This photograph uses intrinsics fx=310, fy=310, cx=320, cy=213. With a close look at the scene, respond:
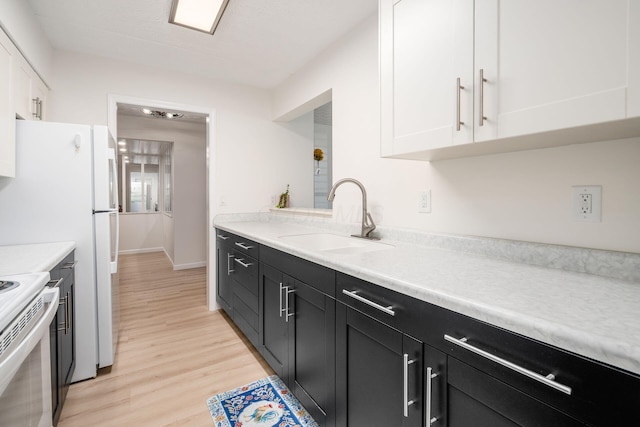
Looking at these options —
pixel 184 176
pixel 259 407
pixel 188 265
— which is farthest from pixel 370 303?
pixel 184 176

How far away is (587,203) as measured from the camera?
1086mm

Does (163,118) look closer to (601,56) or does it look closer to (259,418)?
(259,418)

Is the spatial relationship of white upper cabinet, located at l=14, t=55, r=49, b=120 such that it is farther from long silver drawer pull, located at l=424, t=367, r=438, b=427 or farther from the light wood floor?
long silver drawer pull, located at l=424, t=367, r=438, b=427

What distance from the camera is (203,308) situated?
3.15m

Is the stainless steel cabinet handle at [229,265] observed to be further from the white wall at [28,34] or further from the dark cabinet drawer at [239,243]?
the white wall at [28,34]

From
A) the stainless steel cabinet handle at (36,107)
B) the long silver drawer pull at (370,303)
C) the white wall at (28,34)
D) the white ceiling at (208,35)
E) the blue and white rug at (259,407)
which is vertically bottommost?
the blue and white rug at (259,407)

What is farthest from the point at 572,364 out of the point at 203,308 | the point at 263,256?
the point at 203,308

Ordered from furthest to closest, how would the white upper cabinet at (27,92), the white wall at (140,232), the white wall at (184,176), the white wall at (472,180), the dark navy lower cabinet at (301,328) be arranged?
the white wall at (140,232) → the white wall at (184,176) → the white upper cabinet at (27,92) → the dark navy lower cabinet at (301,328) → the white wall at (472,180)

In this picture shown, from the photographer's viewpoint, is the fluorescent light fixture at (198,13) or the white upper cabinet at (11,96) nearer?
the white upper cabinet at (11,96)

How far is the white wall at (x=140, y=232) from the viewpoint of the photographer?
625 centimetres

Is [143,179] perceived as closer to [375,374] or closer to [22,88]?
[22,88]

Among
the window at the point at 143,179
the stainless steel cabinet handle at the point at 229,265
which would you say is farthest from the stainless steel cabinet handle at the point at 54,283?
the window at the point at 143,179

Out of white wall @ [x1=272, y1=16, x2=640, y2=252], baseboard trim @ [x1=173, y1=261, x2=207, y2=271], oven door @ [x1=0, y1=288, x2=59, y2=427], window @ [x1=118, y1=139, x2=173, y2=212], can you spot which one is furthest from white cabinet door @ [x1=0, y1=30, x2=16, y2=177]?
window @ [x1=118, y1=139, x2=173, y2=212]

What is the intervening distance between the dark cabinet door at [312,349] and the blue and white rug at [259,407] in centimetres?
11
